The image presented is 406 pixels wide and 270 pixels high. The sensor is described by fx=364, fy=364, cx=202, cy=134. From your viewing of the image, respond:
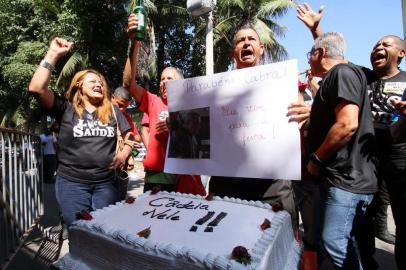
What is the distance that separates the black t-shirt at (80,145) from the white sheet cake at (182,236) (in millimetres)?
597

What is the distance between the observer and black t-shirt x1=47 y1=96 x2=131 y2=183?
101 inches

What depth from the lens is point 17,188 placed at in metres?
3.00

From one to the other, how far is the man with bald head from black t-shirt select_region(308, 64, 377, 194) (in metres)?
0.66

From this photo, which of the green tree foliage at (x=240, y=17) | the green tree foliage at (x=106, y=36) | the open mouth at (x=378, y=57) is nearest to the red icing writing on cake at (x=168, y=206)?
the open mouth at (x=378, y=57)

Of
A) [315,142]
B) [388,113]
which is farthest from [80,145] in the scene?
[388,113]

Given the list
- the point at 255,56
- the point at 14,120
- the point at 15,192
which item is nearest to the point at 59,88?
the point at 14,120

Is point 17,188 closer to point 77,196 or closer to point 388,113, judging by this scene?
point 77,196

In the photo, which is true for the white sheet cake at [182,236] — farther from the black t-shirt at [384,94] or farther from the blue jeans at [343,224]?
the black t-shirt at [384,94]

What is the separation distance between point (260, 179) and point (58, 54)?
5.20 ft

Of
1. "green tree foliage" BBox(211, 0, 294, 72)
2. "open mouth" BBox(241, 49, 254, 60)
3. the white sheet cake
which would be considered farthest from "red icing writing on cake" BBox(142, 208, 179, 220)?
"green tree foliage" BBox(211, 0, 294, 72)

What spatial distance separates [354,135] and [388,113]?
2.93 ft

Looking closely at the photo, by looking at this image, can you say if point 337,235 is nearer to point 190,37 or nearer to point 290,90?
point 290,90

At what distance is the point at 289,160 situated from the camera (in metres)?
1.92

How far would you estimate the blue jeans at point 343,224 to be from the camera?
6.69ft
